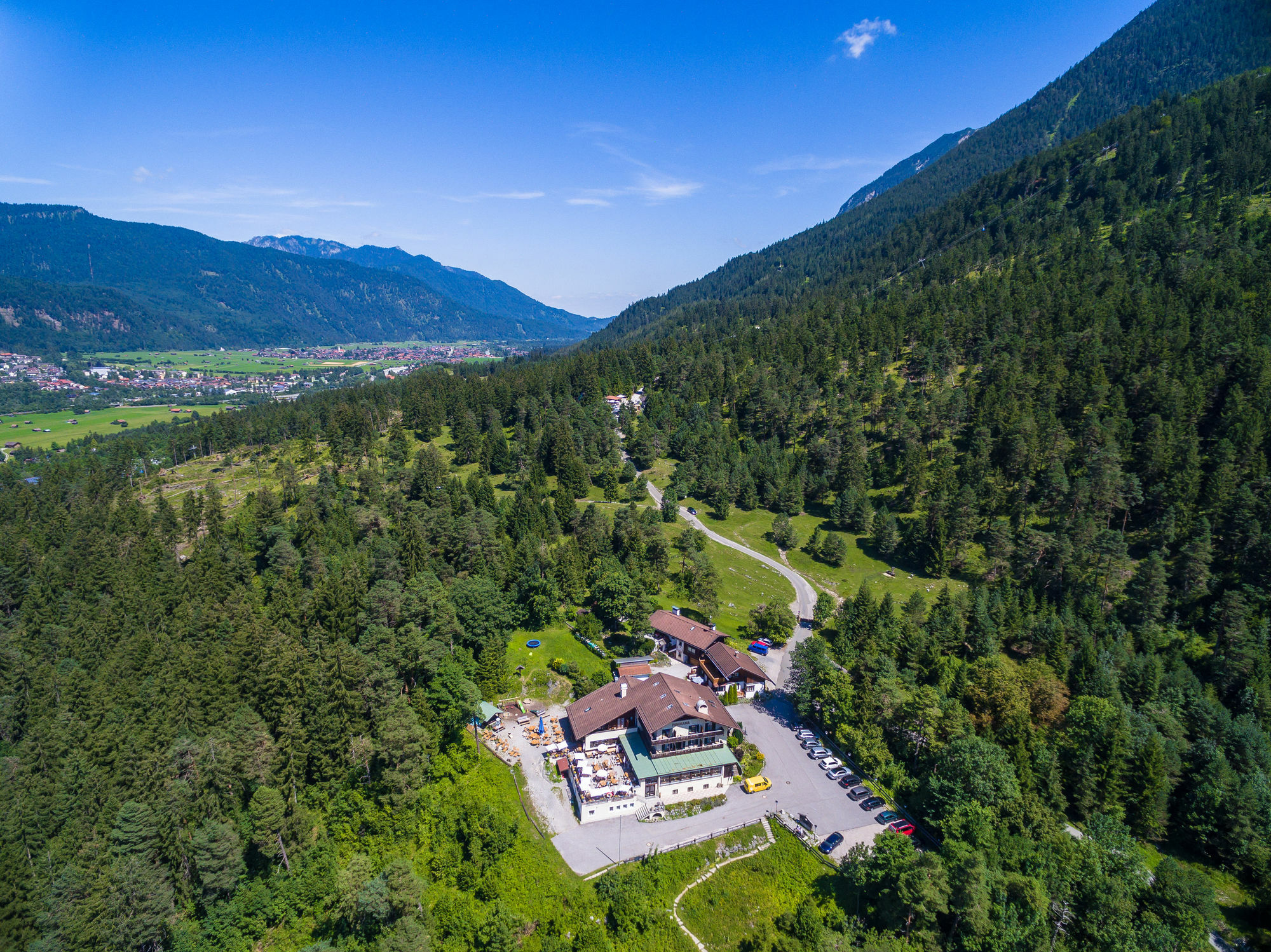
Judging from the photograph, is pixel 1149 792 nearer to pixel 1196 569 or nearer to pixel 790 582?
pixel 1196 569

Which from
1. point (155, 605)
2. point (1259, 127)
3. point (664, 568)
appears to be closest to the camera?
point (155, 605)

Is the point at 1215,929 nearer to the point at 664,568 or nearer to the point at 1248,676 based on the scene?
the point at 1248,676

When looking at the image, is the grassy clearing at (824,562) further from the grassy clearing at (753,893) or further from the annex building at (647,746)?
the grassy clearing at (753,893)

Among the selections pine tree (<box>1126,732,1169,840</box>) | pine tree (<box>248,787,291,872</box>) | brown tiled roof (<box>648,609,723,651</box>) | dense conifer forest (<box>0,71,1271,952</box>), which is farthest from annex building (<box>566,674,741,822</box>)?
pine tree (<box>1126,732,1169,840</box>)

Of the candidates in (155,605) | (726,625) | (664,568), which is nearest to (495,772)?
(726,625)

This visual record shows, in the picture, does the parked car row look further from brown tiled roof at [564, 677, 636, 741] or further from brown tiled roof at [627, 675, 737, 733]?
brown tiled roof at [564, 677, 636, 741]
